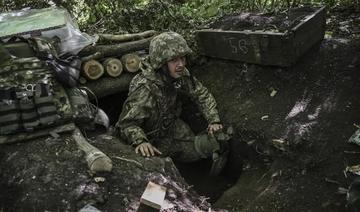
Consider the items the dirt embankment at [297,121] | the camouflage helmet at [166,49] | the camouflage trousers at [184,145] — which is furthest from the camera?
the camouflage trousers at [184,145]

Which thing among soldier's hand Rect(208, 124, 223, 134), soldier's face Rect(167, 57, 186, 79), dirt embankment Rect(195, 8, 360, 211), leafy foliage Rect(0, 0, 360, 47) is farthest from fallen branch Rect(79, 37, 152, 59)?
soldier's hand Rect(208, 124, 223, 134)

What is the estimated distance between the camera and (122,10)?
298 inches

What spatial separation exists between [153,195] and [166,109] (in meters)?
1.71

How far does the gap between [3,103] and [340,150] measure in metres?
3.80

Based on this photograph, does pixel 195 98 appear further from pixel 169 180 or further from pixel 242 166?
pixel 169 180

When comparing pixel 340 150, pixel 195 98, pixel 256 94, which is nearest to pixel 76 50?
pixel 195 98

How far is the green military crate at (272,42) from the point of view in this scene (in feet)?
16.3

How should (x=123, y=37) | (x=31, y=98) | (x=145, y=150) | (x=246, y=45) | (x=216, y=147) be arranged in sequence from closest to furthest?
1. (x=145, y=150)
2. (x=31, y=98)
3. (x=216, y=147)
4. (x=246, y=45)
5. (x=123, y=37)

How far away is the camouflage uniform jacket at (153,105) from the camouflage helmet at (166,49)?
20 centimetres

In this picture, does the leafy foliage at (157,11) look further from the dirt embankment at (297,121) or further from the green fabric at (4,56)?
the green fabric at (4,56)

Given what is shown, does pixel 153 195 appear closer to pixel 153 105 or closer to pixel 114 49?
pixel 153 105

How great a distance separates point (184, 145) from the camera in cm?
553

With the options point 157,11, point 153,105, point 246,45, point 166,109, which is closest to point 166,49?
point 153,105

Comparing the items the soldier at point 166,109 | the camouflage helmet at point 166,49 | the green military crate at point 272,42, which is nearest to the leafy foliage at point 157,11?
the green military crate at point 272,42
